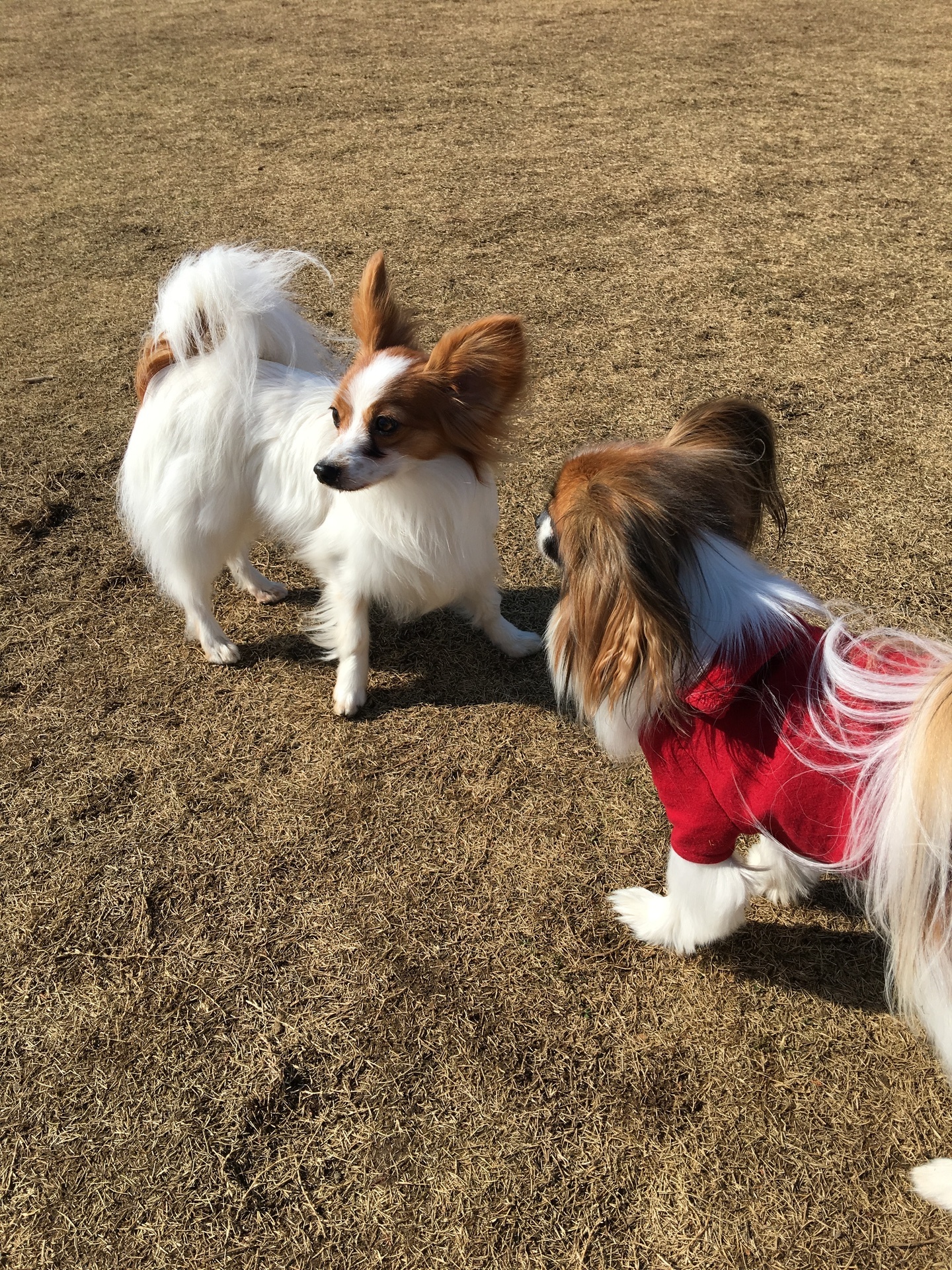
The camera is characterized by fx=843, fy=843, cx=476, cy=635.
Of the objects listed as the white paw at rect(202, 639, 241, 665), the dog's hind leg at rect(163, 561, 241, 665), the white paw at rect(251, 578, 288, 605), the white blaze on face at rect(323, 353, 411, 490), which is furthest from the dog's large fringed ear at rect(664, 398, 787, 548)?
the white paw at rect(251, 578, 288, 605)

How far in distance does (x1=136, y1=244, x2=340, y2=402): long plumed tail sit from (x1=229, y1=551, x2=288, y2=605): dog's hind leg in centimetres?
70

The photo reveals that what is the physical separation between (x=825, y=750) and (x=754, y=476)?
563 millimetres

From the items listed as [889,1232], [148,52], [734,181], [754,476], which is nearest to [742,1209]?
[889,1232]

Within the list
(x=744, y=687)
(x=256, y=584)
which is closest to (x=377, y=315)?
(x=256, y=584)

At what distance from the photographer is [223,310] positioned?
2395mm

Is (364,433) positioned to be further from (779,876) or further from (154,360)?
(779,876)

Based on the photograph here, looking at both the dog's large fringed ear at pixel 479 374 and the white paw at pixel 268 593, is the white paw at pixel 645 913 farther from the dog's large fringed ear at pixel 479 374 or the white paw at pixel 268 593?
the white paw at pixel 268 593

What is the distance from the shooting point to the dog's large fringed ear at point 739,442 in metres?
1.61

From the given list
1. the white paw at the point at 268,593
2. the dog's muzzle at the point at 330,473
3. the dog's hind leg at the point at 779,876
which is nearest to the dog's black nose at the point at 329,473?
the dog's muzzle at the point at 330,473

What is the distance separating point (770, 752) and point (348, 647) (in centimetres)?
148

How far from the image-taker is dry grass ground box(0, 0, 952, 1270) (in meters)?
1.70

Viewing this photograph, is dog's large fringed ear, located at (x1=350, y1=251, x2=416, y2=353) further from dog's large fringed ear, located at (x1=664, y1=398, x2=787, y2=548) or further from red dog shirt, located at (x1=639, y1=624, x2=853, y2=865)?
red dog shirt, located at (x1=639, y1=624, x2=853, y2=865)

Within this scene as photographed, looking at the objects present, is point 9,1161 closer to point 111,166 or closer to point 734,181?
point 734,181

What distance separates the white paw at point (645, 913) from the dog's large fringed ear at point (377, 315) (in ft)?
5.14
